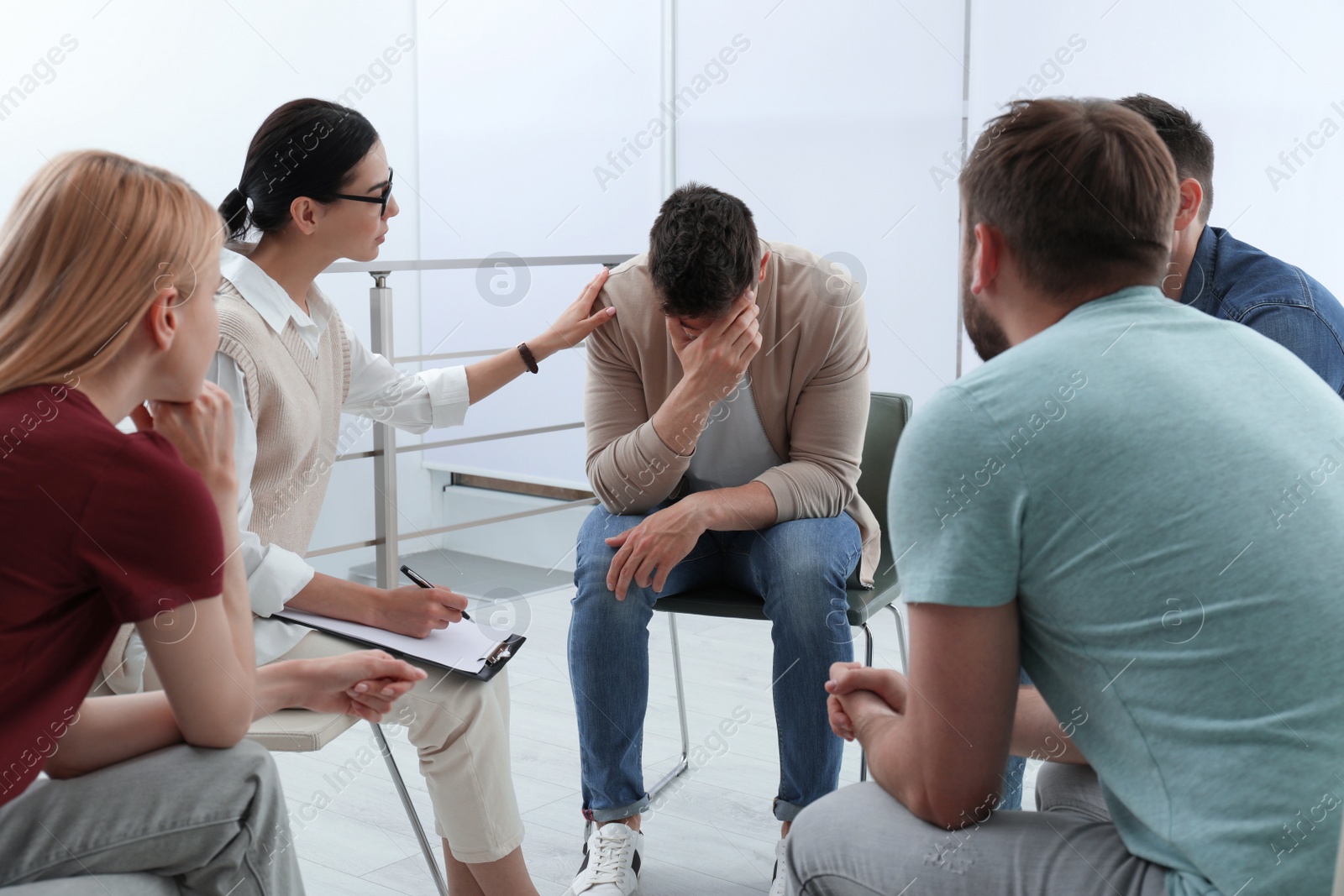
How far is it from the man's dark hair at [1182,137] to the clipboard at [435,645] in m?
0.99

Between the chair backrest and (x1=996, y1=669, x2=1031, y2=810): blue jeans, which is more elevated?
the chair backrest

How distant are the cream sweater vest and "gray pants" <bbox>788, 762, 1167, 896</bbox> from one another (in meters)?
0.81

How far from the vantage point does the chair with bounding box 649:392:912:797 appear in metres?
1.69

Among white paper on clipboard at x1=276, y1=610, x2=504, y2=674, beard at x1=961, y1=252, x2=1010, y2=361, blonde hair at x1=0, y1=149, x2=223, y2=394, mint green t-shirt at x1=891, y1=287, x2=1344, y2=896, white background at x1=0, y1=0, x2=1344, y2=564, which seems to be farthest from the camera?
white background at x1=0, y1=0, x2=1344, y2=564

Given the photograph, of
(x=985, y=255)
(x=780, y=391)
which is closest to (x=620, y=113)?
(x=780, y=391)

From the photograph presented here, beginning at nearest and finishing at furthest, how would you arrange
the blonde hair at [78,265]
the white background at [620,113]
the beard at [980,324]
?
1. the blonde hair at [78,265]
2. the beard at [980,324]
3. the white background at [620,113]

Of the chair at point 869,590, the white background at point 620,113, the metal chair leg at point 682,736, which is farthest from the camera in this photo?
the white background at point 620,113

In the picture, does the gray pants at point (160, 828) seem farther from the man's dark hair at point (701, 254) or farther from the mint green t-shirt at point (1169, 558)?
the man's dark hair at point (701, 254)

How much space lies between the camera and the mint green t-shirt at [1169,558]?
0.73 metres

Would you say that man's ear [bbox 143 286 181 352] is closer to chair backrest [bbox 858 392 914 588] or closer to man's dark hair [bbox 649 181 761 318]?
man's dark hair [bbox 649 181 761 318]

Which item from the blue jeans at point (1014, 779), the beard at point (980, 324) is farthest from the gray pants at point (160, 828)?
the blue jeans at point (1014, 779)

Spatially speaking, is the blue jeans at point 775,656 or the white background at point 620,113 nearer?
the blue jeans at point 775,656

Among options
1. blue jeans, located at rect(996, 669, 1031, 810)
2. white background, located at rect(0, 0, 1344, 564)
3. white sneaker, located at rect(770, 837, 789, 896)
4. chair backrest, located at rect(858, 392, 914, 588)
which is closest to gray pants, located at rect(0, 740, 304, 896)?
white sneaker, located at rect(770, 837, 789, 896)

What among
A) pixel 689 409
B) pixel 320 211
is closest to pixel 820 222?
pixel 689 409
